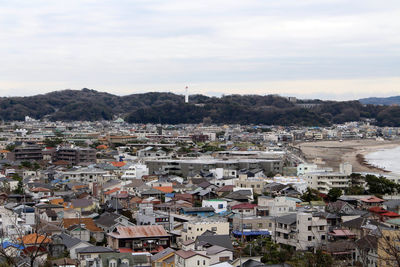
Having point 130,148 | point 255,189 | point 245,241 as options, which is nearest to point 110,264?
point 245,241

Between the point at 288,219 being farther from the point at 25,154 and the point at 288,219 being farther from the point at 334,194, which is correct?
the point at 25,154

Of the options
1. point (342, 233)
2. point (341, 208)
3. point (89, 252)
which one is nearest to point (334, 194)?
point (341, 208)

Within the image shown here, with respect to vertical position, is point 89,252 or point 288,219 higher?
point 288,219

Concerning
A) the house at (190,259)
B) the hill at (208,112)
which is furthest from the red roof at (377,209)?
the hill at (208,112)

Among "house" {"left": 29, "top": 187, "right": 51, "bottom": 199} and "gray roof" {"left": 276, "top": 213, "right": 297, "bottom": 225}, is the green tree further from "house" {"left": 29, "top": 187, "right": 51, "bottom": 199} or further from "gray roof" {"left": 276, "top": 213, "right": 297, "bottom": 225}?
"house" {"left": 29, "top": 187, "right": 51, "bottom": 199}

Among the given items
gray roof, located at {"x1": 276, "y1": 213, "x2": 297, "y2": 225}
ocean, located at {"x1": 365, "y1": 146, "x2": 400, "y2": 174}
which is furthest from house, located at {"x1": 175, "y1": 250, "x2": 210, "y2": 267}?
ocean, located at {"x1": 365, "y1": 146, "x2": 400, "y2": 174}

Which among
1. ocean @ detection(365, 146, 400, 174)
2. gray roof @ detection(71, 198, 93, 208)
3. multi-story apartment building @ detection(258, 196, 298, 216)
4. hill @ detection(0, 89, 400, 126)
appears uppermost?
hill @ detection(0, 89, 400, 126)
